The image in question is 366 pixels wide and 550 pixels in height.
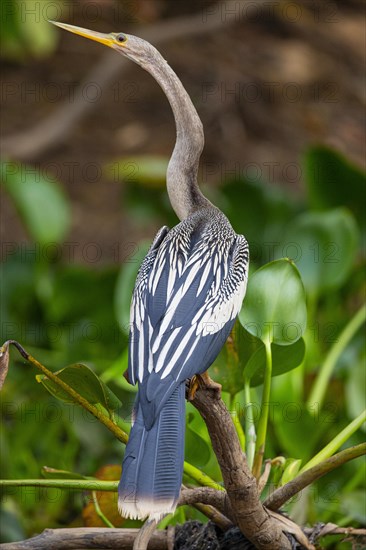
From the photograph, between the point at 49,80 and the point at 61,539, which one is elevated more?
the point at 61,539

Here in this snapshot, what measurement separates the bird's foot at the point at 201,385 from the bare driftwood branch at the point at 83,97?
12.0 ft

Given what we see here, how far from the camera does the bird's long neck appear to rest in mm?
1926

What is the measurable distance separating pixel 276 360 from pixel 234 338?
0.32 feet

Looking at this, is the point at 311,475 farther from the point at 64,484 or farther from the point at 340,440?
the point at 64,484

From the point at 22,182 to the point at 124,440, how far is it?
200cm

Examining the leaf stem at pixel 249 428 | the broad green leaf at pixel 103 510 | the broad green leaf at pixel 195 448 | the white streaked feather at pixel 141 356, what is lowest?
the broad green leaf at pixel 103 510

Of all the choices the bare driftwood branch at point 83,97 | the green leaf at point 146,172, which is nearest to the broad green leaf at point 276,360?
the green leaf at point 146,172

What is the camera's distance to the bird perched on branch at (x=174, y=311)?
138cm

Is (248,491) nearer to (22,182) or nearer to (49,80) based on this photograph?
(22,182)

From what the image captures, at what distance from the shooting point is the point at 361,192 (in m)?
3.19

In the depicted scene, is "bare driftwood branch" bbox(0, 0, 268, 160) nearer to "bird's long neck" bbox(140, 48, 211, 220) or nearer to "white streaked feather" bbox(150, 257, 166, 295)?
"bird's long neck" bbox(140, 48, 211, 220)

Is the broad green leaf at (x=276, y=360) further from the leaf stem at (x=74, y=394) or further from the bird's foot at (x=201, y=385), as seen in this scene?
the leaf stem at (x=74, y=394)

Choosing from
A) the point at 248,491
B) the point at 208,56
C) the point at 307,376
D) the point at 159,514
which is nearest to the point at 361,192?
the point at 307,376

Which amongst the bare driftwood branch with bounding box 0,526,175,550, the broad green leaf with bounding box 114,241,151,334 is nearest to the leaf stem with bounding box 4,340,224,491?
the bare driftwood branch with bounding box 0,526,175,550
